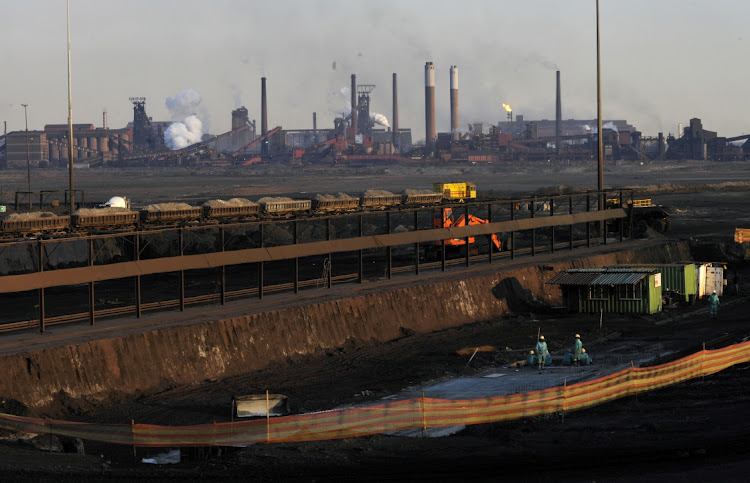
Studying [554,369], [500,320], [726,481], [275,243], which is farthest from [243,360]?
[275,243]

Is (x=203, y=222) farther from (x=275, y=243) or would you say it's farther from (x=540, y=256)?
(x=275, y=243)

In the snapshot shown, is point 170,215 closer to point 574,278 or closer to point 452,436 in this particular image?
point 574,278

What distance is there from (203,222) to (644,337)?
17791 millimetres

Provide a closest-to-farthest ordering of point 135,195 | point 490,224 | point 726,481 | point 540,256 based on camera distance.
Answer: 1. point 726,481
2. point 490,224
3. point 540,256
4. point 135,195

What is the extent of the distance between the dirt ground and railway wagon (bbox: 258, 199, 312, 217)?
732cm

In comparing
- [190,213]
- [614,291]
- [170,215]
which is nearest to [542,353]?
[614,291]

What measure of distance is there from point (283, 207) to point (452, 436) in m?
21.0

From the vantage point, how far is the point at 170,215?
39625mm

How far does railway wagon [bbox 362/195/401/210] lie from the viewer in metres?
48.8

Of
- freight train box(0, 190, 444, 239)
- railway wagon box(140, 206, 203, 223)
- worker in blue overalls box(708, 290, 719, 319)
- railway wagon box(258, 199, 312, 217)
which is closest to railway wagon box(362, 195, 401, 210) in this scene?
freight train box(0, 190, 444, 239)

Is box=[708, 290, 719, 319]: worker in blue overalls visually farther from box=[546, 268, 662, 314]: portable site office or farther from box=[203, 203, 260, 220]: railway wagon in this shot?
box=[203, 203, 260, 220]: railway wagon

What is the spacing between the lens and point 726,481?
19.9 meters

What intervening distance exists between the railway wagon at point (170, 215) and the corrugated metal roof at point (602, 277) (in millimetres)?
15969

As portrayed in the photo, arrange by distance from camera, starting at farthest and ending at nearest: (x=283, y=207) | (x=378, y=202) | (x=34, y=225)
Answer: (x=378, y=202), (x=283, y=207), (x=34, y=225)
